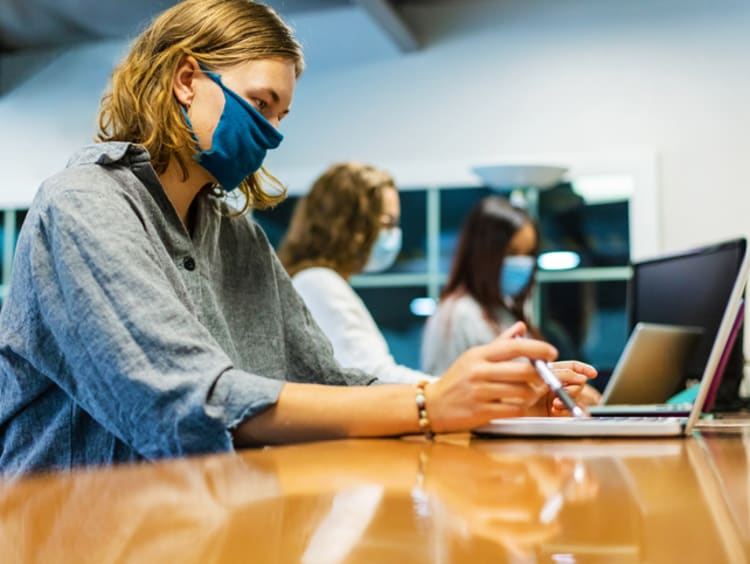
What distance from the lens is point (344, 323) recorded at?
233cm

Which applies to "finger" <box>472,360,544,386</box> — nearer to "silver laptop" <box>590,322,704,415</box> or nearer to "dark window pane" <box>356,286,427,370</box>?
"silver laptop" <box>590,322,704,415</box>

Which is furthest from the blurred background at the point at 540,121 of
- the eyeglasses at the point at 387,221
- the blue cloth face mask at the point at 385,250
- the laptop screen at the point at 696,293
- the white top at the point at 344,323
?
the white top at the point at 344,323

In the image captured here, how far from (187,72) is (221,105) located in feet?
0.23

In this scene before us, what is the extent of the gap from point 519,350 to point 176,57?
688 millimetres

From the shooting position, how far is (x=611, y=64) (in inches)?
164

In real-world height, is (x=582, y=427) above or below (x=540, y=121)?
below

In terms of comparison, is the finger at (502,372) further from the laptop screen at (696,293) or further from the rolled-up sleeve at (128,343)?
the laptop screen at (696,293)

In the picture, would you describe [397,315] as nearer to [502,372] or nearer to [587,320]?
[587,320]

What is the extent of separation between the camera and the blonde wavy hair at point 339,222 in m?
2.52

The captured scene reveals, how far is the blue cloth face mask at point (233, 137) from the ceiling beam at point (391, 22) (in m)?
2.70

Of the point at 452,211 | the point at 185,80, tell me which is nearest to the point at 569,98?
the point at 452,211

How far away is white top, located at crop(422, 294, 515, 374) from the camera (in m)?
3.08

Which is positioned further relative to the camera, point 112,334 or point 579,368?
point 579,368

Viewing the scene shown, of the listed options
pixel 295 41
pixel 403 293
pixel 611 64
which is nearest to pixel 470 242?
pixel 403 293
